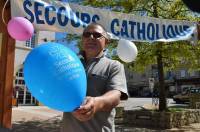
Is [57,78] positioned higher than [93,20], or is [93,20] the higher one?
[93,20]

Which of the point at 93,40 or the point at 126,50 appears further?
the point at 126,50

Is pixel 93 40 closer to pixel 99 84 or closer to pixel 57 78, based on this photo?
pixel 99 84

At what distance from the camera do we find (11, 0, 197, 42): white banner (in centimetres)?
608

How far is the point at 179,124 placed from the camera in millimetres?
13328

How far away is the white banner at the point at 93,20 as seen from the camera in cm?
608

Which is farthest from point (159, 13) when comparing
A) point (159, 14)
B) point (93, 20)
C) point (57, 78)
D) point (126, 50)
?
point (57, 78)

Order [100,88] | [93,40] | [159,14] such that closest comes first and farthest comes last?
[100,88]
[93,40]
[159,14]

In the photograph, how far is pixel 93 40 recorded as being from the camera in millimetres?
2604

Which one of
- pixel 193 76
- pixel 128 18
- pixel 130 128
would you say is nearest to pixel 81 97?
pixel 128 18

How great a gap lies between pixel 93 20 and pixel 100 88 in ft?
14.7

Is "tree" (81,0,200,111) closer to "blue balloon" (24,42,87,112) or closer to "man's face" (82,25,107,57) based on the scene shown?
"man's face" (82,25,107,57)

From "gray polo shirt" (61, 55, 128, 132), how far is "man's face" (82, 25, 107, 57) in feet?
0.39

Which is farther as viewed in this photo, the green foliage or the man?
the green foliage

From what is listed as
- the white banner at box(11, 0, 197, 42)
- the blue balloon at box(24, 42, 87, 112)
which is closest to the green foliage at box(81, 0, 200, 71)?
the white banner at box(11, 0, 197, 42)
